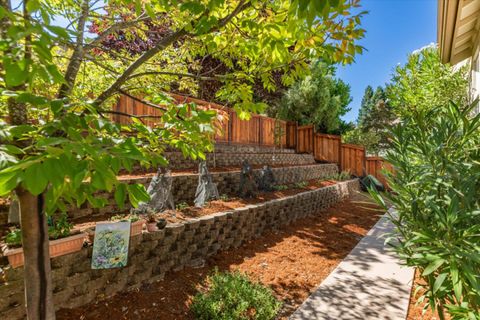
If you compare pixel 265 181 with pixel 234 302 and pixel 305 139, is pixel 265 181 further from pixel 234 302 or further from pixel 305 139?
pixel 305 139

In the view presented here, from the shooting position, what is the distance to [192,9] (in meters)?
1.59

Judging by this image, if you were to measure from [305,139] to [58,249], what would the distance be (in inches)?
541

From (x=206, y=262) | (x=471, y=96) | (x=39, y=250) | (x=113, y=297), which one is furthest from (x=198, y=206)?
(x=471, y=96)

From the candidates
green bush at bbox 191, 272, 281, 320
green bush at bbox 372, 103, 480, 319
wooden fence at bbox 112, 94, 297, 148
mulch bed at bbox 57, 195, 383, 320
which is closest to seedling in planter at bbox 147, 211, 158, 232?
mulch bed at bbox 57, 195, 383, 320

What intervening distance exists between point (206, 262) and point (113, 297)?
1.60 metres

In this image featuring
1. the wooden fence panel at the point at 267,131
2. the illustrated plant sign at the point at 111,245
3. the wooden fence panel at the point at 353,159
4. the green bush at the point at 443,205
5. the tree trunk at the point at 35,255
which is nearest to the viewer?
the tree trunk at the point at 35,255

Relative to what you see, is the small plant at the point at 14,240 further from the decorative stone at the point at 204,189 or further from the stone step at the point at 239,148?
the stone step at the point at 239,148

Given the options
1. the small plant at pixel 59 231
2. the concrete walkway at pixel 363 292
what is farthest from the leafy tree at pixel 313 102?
the small plant at pixel 59 231

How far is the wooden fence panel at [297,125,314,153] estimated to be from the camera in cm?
1485

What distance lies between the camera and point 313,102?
572 inches

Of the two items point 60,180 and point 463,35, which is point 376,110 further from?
point 60,180

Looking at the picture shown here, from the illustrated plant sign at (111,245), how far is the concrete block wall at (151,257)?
0.14 meters

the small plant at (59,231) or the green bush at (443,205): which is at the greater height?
the green bush at (443,205)

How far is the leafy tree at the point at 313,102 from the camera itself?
14125 millimetres
